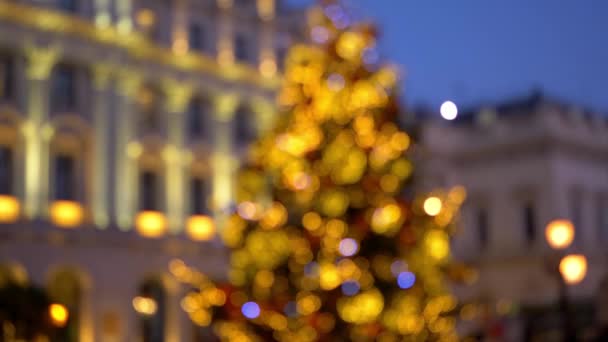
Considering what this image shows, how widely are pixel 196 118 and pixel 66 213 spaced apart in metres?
6.88

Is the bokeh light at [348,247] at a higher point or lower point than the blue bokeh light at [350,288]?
higher

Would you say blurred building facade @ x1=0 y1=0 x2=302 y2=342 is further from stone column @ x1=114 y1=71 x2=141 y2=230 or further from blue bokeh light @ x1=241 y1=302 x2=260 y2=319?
blue bokeh light @ x1=241 y1=302 x2=260 y2=319

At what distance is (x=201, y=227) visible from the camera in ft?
112

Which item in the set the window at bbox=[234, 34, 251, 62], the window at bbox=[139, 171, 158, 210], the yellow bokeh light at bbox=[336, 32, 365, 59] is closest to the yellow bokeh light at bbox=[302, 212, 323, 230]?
the yellow bokeh light at bbox=[336, 32, 365, 59]

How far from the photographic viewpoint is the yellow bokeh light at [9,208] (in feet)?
94.1

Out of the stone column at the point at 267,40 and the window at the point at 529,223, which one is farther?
the window at the point at 529,223

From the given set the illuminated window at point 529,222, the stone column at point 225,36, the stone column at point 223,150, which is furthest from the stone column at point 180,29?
the illuminated window at point 529,222

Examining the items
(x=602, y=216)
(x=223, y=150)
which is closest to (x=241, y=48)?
(x=223, y=150)

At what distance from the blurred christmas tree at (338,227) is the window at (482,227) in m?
24.9

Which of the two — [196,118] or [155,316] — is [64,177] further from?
[196,118]

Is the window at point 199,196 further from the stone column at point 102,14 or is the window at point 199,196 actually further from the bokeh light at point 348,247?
the bokeh light at point 348,247

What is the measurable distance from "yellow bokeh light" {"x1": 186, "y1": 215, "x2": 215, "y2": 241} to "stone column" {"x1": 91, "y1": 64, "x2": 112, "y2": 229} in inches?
142

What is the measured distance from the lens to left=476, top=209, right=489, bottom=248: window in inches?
1706

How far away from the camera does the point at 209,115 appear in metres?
35.4
